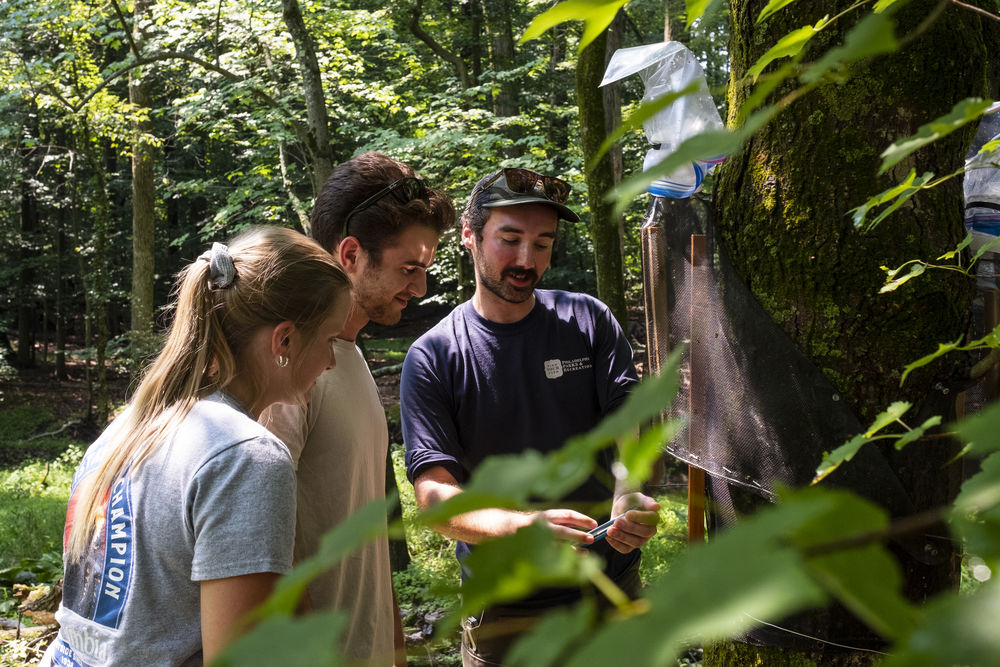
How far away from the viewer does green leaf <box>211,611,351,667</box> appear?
334 mm

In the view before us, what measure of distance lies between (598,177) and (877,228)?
11.9 feet

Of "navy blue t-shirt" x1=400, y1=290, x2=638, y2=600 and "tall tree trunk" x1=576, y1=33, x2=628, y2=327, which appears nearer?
"navy blue t-shirt" x1=400, y1=290, x2=638, y2=600

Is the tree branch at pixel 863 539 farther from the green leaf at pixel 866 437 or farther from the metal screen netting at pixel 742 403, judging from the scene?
the metal screen netting at pixel 742 403

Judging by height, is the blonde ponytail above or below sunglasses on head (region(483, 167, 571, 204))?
below

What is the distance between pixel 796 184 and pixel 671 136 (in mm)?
708

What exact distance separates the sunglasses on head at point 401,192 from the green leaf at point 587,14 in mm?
1747

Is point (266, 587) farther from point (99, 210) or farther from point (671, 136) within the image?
point (99, 210)

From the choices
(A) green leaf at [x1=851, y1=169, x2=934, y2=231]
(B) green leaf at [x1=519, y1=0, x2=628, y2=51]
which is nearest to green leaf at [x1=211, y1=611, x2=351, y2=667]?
(B) green leaf at [x1=519, y1=0, x2=628, y2=51]

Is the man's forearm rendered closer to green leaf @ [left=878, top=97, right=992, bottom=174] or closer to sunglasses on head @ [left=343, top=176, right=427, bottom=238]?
sunglasses on head @ [left=343, top=176, right=427, bottom=238]

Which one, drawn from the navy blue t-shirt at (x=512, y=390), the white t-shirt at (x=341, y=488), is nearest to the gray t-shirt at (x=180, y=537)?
the white t-shirt at (x=341, y=488)

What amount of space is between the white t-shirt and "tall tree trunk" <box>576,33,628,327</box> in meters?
2.85

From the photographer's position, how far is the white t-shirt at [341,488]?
6.33 ft

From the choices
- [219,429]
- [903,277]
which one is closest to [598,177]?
[903,277]

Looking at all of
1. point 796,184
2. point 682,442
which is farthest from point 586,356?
point 796,184
